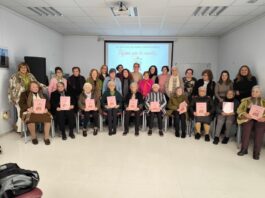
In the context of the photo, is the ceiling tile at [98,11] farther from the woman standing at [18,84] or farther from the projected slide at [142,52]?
the projected slide at [142,52]

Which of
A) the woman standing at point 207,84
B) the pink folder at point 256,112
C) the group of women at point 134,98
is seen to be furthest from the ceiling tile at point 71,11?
the pink folder at point 256,112

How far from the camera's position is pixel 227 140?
435cm

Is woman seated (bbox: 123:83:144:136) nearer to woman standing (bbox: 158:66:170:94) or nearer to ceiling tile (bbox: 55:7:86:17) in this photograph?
woman standing (bbox: 158:66:170:94)

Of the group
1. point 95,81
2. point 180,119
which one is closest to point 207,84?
point 180,119

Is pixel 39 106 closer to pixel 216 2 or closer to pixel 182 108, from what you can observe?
pixel 182 108

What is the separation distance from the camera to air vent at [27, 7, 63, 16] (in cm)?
458

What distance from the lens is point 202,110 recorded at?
4512 mm

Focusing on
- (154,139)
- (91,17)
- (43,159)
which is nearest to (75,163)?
(43,159)

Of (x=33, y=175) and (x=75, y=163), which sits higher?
(x=33, y=175)

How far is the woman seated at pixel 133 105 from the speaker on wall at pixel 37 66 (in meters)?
2.00

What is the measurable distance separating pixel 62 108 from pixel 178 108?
230 cm

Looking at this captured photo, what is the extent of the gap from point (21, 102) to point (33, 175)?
271 cm

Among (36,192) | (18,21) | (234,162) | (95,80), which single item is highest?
(18,21)

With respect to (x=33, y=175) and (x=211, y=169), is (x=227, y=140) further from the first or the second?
(x=33, y=175)
